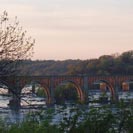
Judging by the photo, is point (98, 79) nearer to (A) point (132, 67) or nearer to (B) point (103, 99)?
(A) point (132, 67)

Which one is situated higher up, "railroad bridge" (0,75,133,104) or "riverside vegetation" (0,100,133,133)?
"railroad bridge" (0,75,133,104)

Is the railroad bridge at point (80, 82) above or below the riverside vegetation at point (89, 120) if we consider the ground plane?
above

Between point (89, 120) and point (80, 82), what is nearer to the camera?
point (89, 120)

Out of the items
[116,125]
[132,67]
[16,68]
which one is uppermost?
[132,67]

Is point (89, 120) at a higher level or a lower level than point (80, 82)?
lower

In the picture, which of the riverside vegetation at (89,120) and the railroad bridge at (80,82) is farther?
the railroad bridge at (80,82)

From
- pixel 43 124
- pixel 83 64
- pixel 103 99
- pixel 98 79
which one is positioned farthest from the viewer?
pixel 83 64

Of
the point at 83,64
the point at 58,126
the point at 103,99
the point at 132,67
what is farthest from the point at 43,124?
the point at 83,64

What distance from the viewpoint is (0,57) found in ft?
40.8

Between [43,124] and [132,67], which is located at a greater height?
[132,67]

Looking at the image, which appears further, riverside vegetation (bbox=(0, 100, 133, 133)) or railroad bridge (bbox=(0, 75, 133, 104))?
railroad bridge (bbox=(0, 75, 133, 104))

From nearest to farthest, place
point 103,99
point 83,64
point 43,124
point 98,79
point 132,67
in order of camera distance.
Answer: point 43,124, point 103,99, point 98,79, point 132,67, point 83,64

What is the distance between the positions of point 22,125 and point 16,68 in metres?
1.45

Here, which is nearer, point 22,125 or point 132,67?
point 22,125
